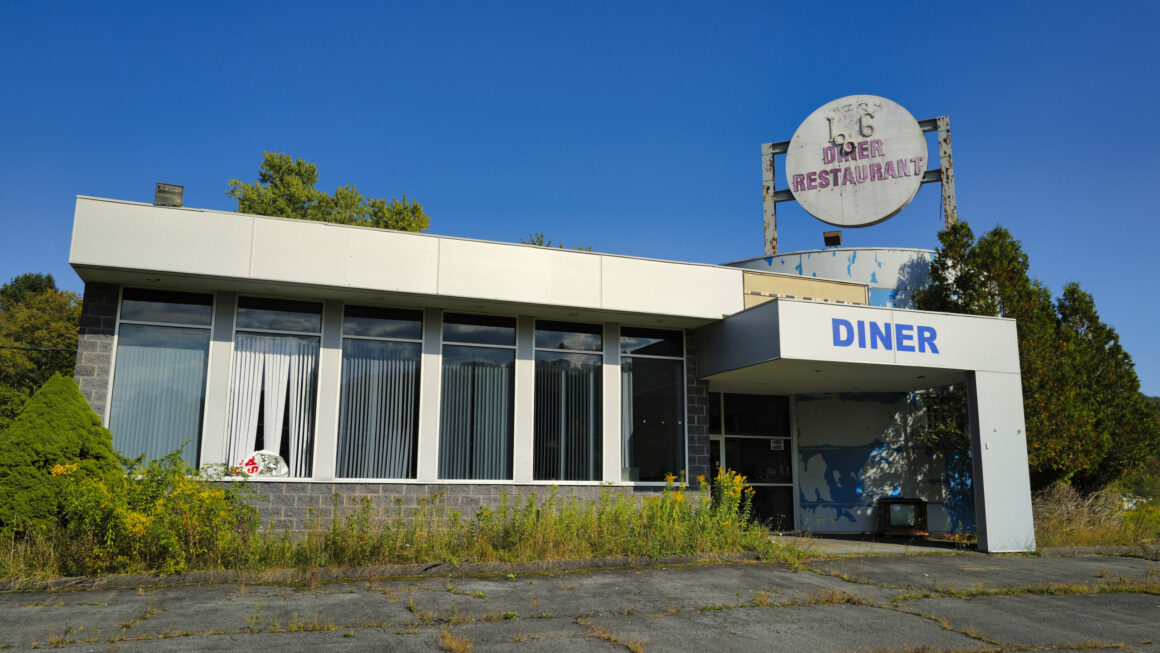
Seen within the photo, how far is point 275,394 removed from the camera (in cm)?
1241

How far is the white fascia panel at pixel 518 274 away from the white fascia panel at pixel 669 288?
0.31 metres

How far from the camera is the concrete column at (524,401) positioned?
527 inches

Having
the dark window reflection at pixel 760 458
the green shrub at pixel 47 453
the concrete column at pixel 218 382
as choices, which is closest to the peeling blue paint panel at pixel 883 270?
the dark window reflection at pixel 760 458

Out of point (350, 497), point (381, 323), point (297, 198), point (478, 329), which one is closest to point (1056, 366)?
point (478, 329)

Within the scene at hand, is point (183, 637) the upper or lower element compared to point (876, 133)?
lower

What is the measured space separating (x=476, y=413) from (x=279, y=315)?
11.4ft

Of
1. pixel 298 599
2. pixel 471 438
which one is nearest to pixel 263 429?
pixel 471 438

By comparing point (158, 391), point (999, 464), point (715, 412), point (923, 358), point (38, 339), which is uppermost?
point (38, 339)

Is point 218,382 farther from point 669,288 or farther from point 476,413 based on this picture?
point 669,288

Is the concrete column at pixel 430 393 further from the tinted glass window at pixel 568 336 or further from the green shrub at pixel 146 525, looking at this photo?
the green shrub at pixel 146 525

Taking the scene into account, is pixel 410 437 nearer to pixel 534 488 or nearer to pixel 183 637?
pixel 534 488

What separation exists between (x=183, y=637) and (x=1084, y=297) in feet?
→ 60.8

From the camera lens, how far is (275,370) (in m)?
12.5

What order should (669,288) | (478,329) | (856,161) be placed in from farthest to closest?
(856,161)
(669,288)
(478,329)
